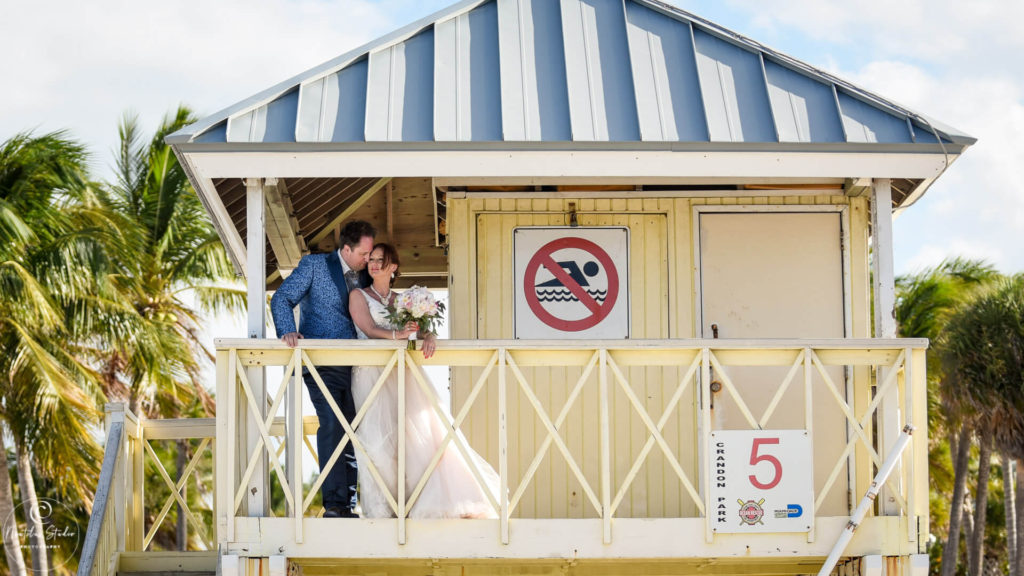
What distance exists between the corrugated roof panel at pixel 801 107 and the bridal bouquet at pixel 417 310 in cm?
262

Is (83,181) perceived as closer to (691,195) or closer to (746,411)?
(691,195)

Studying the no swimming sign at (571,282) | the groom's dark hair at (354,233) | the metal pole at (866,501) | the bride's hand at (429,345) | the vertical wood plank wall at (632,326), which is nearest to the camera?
the metal pole at (866,501)

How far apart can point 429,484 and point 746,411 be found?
2.19 m

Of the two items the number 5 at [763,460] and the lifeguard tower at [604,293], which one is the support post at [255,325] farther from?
the number 5 at [763,460]

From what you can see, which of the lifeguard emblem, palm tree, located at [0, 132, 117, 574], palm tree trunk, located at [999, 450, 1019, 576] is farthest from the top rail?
palm tree trunk, located at [999, 450, 1019, 576]

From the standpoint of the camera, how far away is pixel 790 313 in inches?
426

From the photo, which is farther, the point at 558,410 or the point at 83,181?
the point at 83,181

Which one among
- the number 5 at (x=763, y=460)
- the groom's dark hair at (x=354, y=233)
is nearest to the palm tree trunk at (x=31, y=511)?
the groom's dark hair at (x=354, y=233)

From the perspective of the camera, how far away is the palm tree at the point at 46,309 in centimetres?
2214

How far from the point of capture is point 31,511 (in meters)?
25.3

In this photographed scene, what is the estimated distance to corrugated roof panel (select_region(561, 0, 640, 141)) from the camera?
948 cm

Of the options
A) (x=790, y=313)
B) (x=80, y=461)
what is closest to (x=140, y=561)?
(x=790, y=313)

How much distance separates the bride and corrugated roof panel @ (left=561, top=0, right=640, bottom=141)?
1876mm

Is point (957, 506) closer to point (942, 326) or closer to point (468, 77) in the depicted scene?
point (942, 326)
